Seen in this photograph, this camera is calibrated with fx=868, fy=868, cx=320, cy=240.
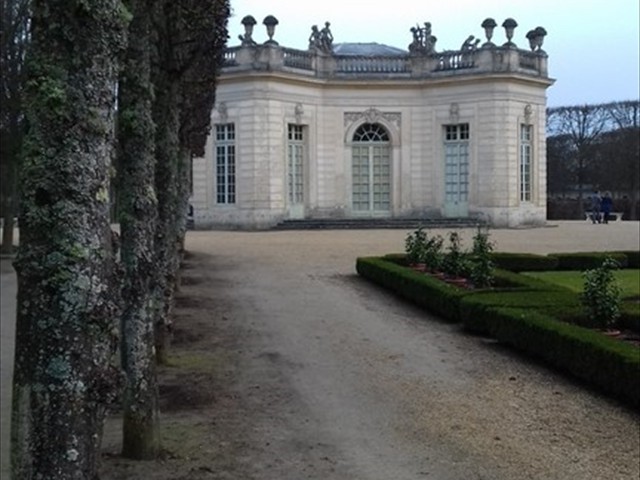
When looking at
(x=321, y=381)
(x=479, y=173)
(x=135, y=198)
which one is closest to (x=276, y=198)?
(x=479, y=173)

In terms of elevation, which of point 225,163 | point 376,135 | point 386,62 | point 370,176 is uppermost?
point 386,62

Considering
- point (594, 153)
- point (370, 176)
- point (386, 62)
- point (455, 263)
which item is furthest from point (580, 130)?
point (455, 263)

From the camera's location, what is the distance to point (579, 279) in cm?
1529

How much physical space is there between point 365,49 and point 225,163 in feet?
29.7

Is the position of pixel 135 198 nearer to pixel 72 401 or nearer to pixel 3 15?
pixel 72 401

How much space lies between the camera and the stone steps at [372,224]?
101 feet

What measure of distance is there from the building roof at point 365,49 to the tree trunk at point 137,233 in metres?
30.4

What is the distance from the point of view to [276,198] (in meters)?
31.3

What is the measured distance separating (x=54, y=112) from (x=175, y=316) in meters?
8.61

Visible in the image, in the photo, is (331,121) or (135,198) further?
(331,121)

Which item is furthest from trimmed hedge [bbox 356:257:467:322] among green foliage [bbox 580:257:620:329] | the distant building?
the distant building

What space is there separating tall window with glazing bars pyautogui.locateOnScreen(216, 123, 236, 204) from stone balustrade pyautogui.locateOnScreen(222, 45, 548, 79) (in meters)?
2.20

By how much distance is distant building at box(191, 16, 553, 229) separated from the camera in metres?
31.4

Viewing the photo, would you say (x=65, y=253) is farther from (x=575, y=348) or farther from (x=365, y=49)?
(x=365, y=49)
